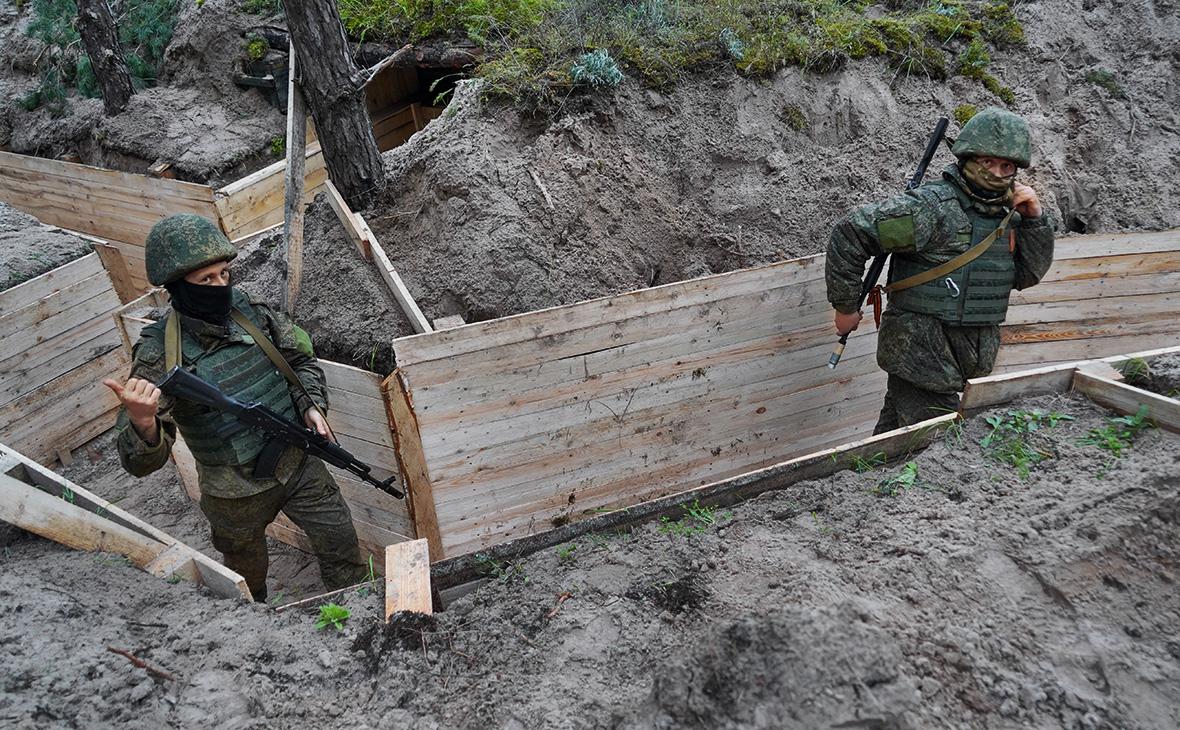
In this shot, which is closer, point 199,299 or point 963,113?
point 199,299

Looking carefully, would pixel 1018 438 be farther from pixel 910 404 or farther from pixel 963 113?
pixel 963 113

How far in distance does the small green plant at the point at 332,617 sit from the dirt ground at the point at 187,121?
288 inches

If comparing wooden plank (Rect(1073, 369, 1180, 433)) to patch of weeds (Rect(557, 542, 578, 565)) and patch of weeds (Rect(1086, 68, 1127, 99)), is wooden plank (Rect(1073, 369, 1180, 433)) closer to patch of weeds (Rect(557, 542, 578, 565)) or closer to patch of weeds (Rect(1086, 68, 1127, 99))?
patch of weeds (Rect(557, 542, 578, 565))

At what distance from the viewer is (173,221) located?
12.1 ft

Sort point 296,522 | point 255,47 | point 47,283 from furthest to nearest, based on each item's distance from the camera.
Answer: point 255,47 < point 47,283 < point 296,522

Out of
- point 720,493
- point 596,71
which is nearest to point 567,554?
point 720,493

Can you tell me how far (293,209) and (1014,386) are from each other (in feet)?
15.1

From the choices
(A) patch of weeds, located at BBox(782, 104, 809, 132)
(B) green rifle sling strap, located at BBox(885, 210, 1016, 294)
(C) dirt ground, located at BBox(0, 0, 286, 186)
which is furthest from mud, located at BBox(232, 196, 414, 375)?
(C) dirt ground, located at BBox(0, 0, 286, 186)

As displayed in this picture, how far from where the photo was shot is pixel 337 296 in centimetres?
524

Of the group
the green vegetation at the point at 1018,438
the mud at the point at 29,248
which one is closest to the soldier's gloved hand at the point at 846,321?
the green vegetation at the point at 1018,438

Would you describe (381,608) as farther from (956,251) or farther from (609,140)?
(609,140)

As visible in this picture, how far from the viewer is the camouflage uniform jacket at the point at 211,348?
3564 millimetres

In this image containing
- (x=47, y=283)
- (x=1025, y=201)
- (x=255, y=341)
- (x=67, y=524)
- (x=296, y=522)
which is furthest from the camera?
(x=47, y=283)

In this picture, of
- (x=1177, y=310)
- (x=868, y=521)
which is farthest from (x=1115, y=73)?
(x=868, y=521)
